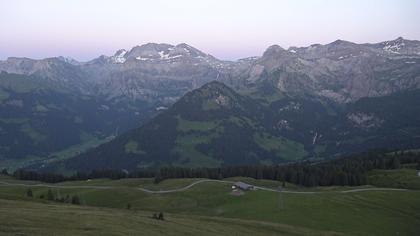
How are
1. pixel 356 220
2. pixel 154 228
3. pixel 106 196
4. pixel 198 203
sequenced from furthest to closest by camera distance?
pixel 106 196, pixel 198 203, pixel 356 220, pixel 154 228

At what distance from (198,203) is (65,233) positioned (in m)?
114

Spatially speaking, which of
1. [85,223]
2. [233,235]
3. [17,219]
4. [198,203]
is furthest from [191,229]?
[198,203]

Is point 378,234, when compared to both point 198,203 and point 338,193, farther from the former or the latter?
point 198,203

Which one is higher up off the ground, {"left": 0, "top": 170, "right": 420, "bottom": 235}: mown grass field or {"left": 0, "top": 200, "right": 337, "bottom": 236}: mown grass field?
{"left": 0, "top": 200, "right": 337, "bottom": 236}: mown grass field

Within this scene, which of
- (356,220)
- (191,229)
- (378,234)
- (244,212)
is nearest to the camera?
(191,229)

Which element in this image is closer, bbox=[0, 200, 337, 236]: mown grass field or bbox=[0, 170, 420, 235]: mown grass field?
bbox=[0, 200, 337, 236]: mown grass field

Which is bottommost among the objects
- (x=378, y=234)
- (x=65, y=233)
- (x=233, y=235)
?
(x=378, y=234)

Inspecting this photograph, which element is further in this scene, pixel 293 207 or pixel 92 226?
pixel 293 207

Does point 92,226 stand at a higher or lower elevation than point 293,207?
higher

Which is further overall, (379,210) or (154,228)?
(379,210)

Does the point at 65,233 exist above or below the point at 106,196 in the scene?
above

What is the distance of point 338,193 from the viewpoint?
18325cm

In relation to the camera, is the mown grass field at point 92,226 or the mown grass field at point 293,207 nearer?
the mown grass field at point 92,226

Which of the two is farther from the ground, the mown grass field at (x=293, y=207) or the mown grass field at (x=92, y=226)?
the mown grass field at (x=92, y=226)
